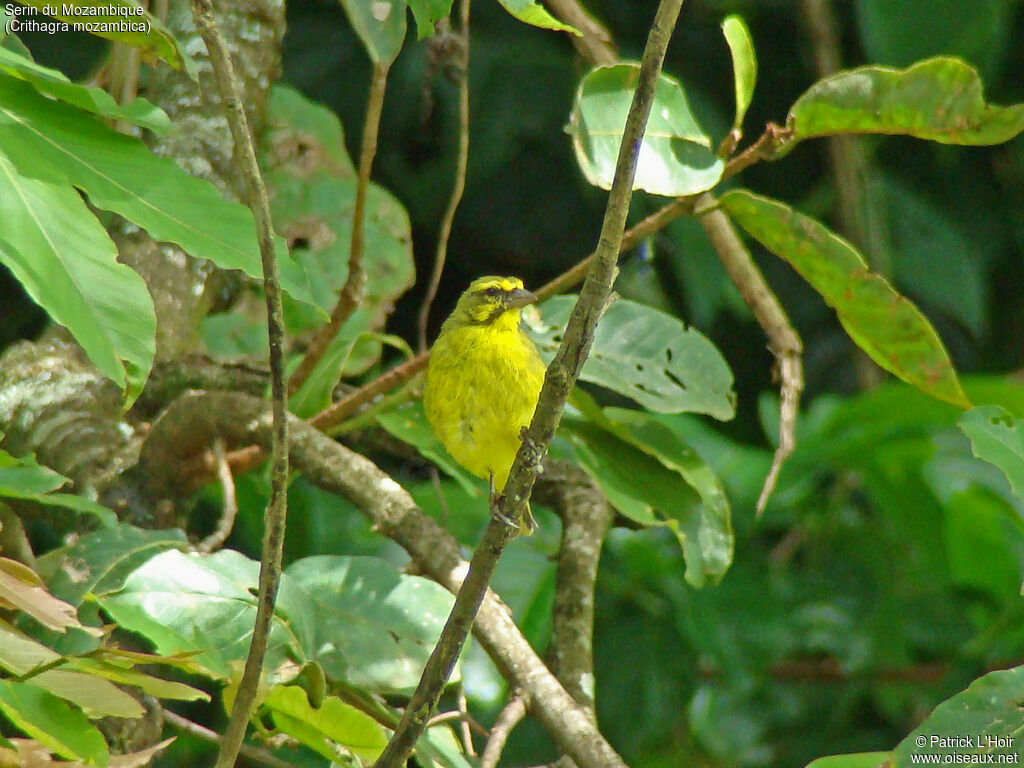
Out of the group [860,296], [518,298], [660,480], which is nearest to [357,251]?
A: [518,298]

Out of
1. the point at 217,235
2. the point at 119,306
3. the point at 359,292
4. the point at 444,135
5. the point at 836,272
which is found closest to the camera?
the point at 119,306

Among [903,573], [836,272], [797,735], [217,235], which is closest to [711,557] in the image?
[836,272]

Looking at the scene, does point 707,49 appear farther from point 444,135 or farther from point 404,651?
point 404,651

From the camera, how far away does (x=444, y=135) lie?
425 cm

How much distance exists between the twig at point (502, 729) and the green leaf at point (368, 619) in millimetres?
99

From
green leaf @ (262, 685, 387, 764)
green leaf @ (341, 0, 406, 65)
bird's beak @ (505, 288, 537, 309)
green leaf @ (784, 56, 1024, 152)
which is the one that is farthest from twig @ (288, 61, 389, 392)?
green leaf @ (262, 685, 387, 764)

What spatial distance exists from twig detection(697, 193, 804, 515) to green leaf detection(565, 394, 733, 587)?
0.11 m

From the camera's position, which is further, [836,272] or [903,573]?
[903,573]

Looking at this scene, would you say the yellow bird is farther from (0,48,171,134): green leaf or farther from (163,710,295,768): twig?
(0,48,171,134): green leaf

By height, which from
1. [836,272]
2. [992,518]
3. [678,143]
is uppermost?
[678,143]

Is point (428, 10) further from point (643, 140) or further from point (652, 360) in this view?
point (652, 360)

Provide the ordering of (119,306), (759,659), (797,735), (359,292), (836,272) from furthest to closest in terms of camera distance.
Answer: (797,735) < (759,659) < (359,292) < (836,272) < (119,306)

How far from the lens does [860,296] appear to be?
1826mm

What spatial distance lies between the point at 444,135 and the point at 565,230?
589 millimetres
